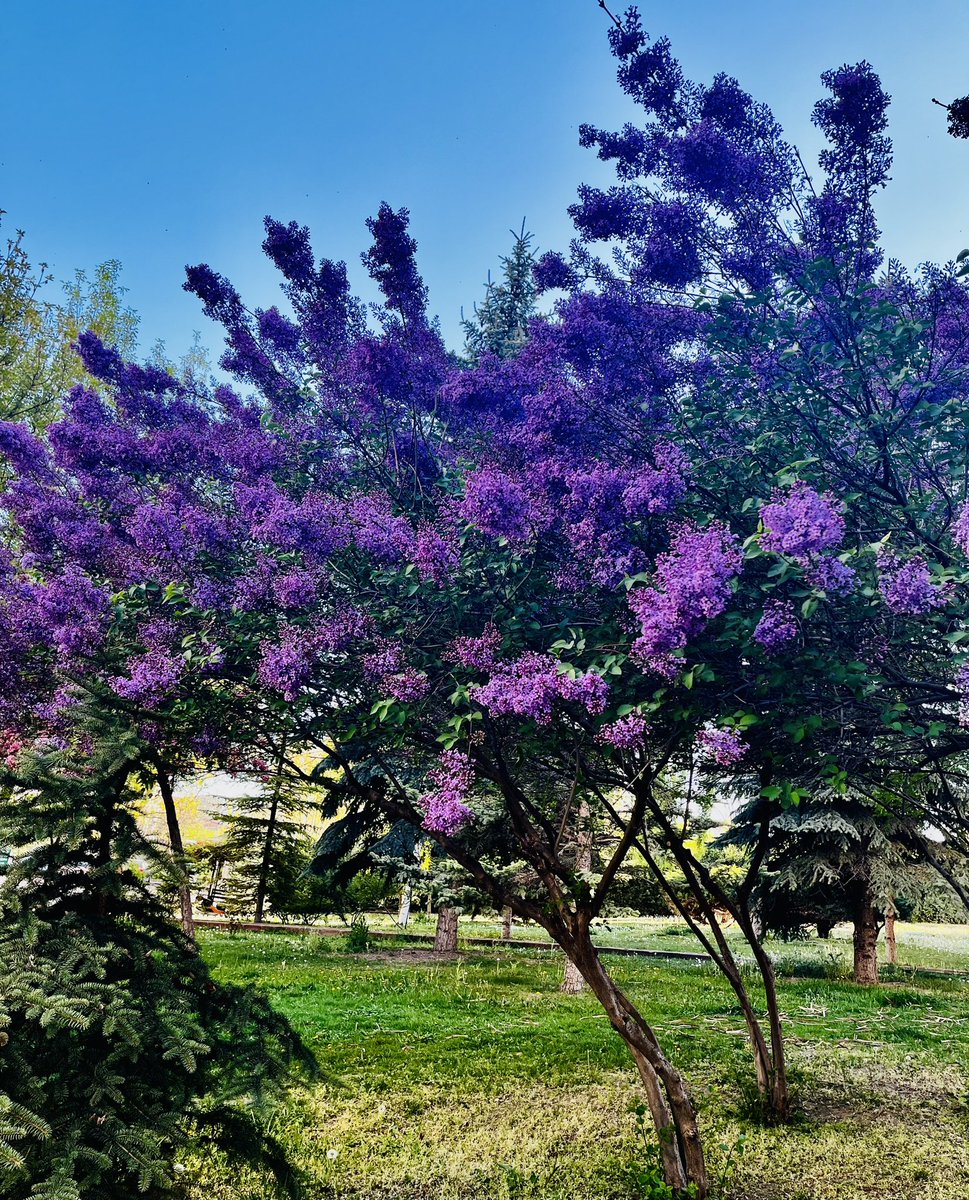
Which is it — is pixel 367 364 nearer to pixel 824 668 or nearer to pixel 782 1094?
pixel 824 668

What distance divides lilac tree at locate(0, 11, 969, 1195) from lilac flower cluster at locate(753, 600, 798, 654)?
0.02 m

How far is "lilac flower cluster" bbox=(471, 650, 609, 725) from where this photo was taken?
10.9 ft

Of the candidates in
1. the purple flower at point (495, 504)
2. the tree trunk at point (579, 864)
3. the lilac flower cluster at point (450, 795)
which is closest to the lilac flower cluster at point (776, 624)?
the purple flower at point (495, 504)

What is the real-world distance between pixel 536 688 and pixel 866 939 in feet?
49.0

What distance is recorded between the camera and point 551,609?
411cm

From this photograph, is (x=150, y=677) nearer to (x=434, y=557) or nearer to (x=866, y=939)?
(x=434, y=557)

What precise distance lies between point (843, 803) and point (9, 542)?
1447 centimetres

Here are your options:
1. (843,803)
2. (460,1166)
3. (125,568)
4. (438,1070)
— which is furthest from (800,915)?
(125,568)

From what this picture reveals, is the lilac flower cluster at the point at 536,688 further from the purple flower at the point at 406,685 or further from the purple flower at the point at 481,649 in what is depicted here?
the purple flower at the point at 406,685

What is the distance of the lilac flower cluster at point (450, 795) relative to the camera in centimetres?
368

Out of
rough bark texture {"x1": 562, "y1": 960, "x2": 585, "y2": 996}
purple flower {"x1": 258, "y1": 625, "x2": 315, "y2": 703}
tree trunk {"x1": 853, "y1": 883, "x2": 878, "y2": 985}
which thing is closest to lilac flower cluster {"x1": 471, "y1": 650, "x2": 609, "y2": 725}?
purple flower {"x1": 258, "y1": 625, "x2": 315, "y2": 703}

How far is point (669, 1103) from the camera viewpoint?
468cm

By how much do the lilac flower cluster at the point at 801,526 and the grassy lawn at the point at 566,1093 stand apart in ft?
10.2

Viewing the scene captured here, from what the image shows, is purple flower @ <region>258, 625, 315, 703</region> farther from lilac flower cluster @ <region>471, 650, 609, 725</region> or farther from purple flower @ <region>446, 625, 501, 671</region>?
lilac flower cluster @ <region>471, 650, 609, 725</region>
